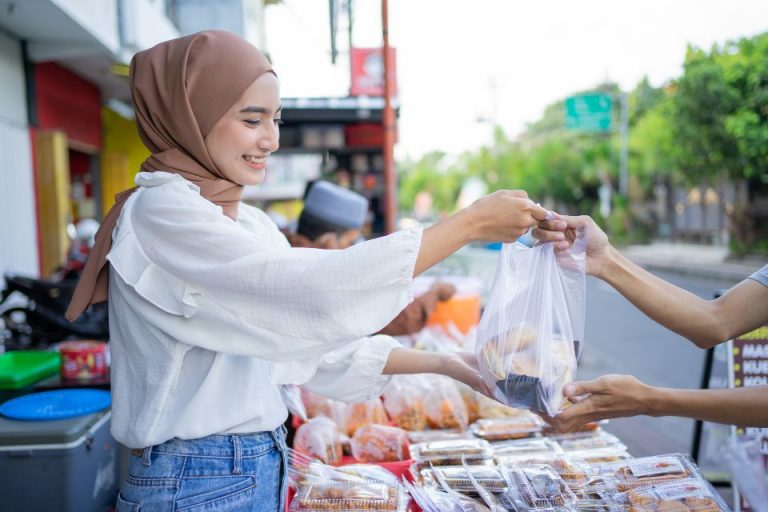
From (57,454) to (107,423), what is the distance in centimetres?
27

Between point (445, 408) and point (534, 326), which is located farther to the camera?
point (445, 408)

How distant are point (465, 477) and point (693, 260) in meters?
19.1

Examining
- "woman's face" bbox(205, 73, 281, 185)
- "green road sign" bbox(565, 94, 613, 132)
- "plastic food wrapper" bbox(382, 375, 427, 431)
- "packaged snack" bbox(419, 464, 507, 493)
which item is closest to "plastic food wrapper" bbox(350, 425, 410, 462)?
"plastic food wrapper" bbox(382, 375, 427, 431)

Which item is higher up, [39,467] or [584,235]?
[584,235]

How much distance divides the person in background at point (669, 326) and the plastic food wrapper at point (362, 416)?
1.04 m

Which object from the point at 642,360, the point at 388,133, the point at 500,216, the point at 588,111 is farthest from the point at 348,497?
the point at 588,111

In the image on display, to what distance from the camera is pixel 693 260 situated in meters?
18.5

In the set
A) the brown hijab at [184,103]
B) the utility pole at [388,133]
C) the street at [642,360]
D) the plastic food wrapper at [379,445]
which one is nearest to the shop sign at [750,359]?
the street at [642,360]

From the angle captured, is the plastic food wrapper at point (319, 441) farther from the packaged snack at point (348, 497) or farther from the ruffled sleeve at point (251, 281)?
the ruffled sleeve at point (251, 281)

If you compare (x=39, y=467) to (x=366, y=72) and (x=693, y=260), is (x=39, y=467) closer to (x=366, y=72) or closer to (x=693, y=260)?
(x=366, y=72)

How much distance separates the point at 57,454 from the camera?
195 cm

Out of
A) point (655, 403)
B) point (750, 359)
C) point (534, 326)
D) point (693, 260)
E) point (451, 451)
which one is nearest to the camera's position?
point (655, 403)

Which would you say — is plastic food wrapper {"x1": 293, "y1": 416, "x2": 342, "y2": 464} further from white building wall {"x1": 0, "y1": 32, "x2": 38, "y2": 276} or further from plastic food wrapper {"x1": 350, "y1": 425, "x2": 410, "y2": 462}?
white building wall {"x1": 0, "y1": 32, "x2": 38, "y2": 276}

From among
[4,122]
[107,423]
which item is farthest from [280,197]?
[107,423]
